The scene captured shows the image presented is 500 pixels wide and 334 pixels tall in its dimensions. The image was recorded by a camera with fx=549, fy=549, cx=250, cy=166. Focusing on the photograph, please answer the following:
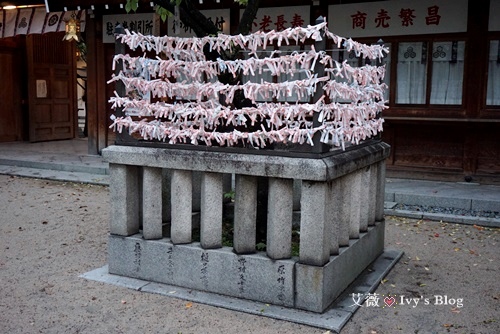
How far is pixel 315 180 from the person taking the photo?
4652 mm

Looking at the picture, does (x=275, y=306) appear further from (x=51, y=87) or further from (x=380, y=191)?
(x=51, y=87)

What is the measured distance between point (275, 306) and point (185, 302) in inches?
33.0

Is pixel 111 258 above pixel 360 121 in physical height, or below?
below

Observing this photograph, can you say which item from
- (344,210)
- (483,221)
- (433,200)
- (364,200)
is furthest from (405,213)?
(344,210)

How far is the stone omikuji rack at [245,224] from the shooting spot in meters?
4.79

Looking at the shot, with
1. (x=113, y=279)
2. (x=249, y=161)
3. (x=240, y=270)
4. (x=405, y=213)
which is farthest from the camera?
(x=405, y=213)

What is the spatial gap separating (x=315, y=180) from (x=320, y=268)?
2.53 ft

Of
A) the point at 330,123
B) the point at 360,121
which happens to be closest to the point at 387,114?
the point at 360,121

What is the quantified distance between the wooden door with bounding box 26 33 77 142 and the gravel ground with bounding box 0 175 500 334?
9023 mm

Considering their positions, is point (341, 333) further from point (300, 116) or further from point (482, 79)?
point (482, 79)

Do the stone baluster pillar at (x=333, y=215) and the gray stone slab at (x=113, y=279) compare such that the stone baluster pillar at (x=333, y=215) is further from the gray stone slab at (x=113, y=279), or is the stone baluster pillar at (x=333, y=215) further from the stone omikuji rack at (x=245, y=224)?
the gray stone slab at (x=113, y=279)

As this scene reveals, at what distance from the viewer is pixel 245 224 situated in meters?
5.11

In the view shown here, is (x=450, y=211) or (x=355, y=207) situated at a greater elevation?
(x=355, y=207)

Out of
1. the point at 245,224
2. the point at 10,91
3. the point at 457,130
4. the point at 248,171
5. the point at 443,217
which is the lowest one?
the point at 443,217
